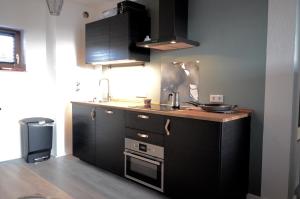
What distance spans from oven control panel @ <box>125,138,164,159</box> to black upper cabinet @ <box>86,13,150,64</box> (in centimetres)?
109

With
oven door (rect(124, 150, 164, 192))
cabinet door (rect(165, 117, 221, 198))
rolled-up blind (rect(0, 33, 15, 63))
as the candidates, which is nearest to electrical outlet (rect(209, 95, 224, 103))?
cabinet door (rect(165, 117, 221, 198))

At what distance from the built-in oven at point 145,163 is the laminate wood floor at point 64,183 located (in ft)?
0.43

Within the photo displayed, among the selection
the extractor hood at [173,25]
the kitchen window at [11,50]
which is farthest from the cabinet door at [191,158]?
the kitchen window at [11,50]

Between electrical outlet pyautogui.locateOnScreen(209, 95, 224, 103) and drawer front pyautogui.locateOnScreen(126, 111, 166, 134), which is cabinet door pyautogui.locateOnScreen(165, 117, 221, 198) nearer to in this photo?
drawer front pyautogui.locateOnScreen(126, 111, 166, 134)

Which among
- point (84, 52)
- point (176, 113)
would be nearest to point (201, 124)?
point (176, 113)

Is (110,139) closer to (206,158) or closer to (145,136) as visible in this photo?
(145,136)

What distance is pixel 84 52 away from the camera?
3.96 metres

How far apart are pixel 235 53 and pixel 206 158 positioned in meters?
1.14

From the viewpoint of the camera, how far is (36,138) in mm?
3365

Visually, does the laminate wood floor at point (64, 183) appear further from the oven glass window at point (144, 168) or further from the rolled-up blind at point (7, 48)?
the rolled-up blind at point (7, 48)

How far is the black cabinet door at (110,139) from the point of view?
2.79 m

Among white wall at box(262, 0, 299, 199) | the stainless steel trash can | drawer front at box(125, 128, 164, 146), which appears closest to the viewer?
white wall at box(262, 0, 299, 199)

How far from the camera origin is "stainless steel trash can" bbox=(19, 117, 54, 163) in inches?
130

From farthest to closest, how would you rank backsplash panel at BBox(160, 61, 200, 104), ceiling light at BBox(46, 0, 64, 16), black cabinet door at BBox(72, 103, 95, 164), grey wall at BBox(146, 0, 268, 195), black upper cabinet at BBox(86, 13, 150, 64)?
black cabinet door at BBox(72, 103, 95, 164), black upper cabinet at BBox(86, 13, 150, 64), backsplash panel at BBox(160, 61, 200, 104), grey wall at BBox(146, 0, 268, 195), ceiling light at BBox(46, 0, 64, 16)
